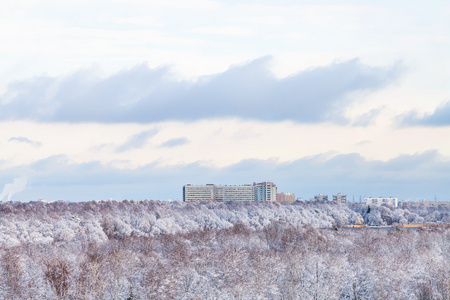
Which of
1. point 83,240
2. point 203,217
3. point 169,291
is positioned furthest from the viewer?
point 203,217

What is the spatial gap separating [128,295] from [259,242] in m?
48.8

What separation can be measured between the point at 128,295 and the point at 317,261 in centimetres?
2615

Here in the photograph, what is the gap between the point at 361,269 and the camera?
261ft

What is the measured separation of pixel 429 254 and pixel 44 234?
89.6 m

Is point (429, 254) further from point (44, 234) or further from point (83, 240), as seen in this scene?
point (44, 234)

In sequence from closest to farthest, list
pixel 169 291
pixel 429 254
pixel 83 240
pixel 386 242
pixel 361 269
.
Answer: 1. pixel 169 291
2. pixel 361 269
3. pixel 429 254
4. pixel 386 242
5. pixel 83 240

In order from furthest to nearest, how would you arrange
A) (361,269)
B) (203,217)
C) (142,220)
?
(203,217)
(142,220)
(361,269)

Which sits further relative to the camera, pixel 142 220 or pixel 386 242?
pixel 142 220

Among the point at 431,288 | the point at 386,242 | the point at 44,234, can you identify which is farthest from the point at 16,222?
the point at 431,288

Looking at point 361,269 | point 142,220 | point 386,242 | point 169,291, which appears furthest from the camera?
point 142,220

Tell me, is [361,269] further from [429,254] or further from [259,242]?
[259,242]

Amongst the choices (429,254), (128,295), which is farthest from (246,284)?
(429,254)

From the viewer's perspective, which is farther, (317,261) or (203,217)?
(203,217)

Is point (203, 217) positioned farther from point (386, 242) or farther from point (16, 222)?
point (386, 242)
